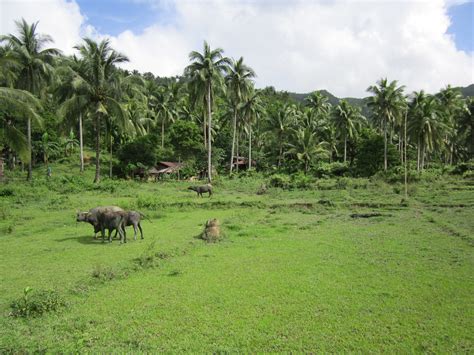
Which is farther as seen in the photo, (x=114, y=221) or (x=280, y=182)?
(x=280, y=182)

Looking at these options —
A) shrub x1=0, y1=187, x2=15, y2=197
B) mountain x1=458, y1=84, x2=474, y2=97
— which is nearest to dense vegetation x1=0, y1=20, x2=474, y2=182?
shrub x1=0, y1=187, x2=15, y2=197

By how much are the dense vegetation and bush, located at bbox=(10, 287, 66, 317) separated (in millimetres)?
10468

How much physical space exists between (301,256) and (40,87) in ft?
99.2

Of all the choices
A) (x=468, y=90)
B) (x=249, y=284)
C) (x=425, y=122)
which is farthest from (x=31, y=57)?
(x=468, y=90)

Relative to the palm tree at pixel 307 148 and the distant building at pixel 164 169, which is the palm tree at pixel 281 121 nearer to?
the palm tree at pixel 307 148

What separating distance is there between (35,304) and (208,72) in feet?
101

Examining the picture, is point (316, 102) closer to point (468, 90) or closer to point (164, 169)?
point (164, 169)

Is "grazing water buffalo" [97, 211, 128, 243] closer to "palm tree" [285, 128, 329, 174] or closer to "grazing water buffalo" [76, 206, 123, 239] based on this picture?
"grazing water buffalo" [76, 206, 123, 239]

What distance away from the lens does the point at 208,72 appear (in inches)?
1396

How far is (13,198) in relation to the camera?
22906 millimetres

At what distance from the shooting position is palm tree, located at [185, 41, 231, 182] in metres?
35.2

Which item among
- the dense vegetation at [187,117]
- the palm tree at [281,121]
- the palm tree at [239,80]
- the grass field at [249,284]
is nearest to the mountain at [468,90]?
the dense vegetation at [187,117]

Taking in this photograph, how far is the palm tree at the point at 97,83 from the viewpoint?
28828mm

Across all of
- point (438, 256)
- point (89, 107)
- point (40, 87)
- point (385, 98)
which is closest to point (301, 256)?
point (438, 256)
